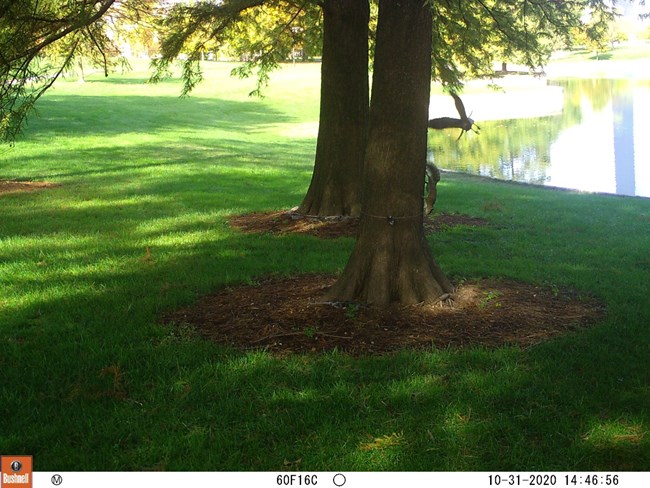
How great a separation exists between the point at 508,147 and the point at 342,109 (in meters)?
17.1

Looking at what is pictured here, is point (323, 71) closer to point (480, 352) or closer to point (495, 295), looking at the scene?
point (495, 295)

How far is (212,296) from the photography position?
21.0 ft

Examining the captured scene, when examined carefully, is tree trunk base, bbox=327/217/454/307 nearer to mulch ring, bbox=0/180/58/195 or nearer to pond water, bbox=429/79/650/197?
mulch ring, bbox=0/180/58/195

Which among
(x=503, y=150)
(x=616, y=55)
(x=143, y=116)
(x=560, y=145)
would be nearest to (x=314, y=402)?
(x=503, y=150)

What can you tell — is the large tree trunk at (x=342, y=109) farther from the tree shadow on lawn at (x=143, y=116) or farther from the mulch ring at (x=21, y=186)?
the tree shadow on lawn at (x=143, y=116)

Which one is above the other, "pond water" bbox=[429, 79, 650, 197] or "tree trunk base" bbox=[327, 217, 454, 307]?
"pond water" bbox=[429, 79, 650, 197]

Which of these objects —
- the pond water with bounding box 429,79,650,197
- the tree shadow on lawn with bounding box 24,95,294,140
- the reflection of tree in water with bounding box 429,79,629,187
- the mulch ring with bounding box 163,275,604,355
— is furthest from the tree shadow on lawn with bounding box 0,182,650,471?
the tree shadow on lawn with bounding box 24,95,294,140

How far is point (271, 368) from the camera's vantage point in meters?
4.73

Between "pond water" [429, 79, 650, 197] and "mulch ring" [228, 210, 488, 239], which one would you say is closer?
"mulch ring" [228, 210, 488, 239]

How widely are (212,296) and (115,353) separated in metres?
1.54

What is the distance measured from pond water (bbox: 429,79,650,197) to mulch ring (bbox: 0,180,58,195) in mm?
12098

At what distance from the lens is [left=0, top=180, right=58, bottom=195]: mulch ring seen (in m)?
12.9

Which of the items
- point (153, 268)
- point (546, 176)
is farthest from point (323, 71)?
point (546, 176)
